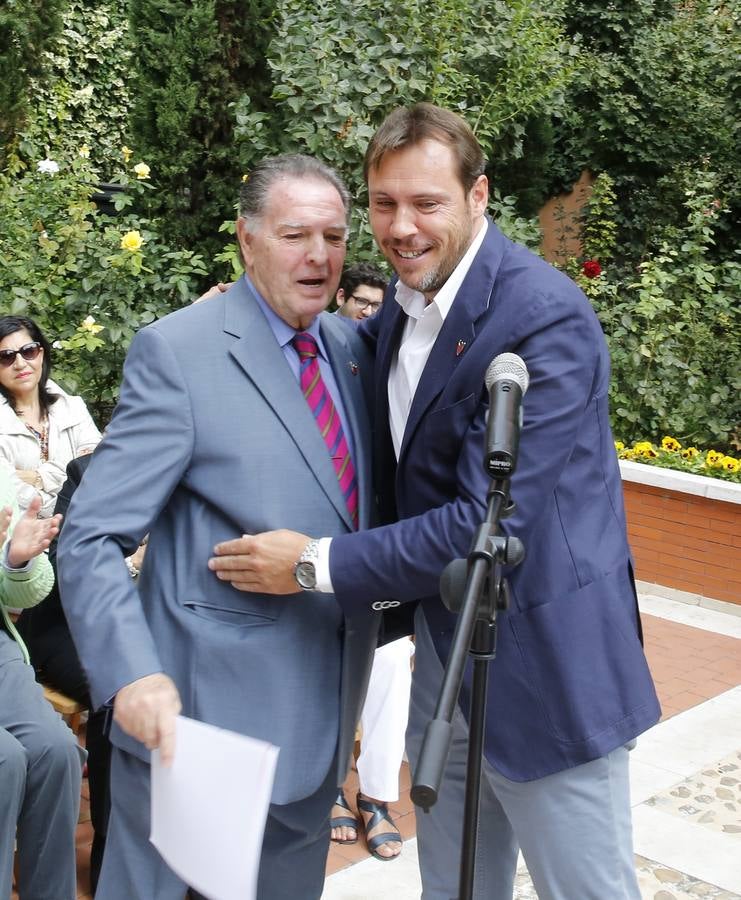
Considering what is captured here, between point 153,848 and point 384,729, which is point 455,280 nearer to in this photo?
point 153,848

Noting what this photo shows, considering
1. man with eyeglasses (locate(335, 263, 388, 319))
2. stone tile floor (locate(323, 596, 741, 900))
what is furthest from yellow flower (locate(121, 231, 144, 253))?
stone tile floor (locate(323, 596, 741, 900))

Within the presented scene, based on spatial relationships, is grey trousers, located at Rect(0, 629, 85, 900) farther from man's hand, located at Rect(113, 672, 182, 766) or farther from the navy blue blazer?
the navy blue blazer

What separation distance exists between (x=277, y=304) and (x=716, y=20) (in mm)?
9906

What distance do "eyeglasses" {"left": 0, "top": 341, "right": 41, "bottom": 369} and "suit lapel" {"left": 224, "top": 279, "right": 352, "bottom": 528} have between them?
2.78m

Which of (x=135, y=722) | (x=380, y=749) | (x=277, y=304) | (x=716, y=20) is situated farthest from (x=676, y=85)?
(x=135, y=722)

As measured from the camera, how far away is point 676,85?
1088 centimetres

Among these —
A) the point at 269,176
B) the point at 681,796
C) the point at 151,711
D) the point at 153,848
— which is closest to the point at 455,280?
the point at 269,176

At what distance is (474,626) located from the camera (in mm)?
1704

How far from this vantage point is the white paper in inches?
72.2

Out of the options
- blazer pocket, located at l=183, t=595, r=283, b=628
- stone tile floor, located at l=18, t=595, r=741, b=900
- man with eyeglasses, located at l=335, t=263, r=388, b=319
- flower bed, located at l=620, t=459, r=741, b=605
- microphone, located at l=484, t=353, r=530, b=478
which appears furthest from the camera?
flower bed, located at l=620, t=459, r=741, b=605

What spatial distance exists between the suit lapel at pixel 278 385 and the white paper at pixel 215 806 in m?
0.58

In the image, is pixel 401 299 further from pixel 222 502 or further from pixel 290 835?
pixel 290 835

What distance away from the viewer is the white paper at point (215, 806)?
1.83 meters

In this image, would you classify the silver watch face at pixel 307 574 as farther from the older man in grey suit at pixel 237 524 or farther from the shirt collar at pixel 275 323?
the shirt collar at pixel 275 323
